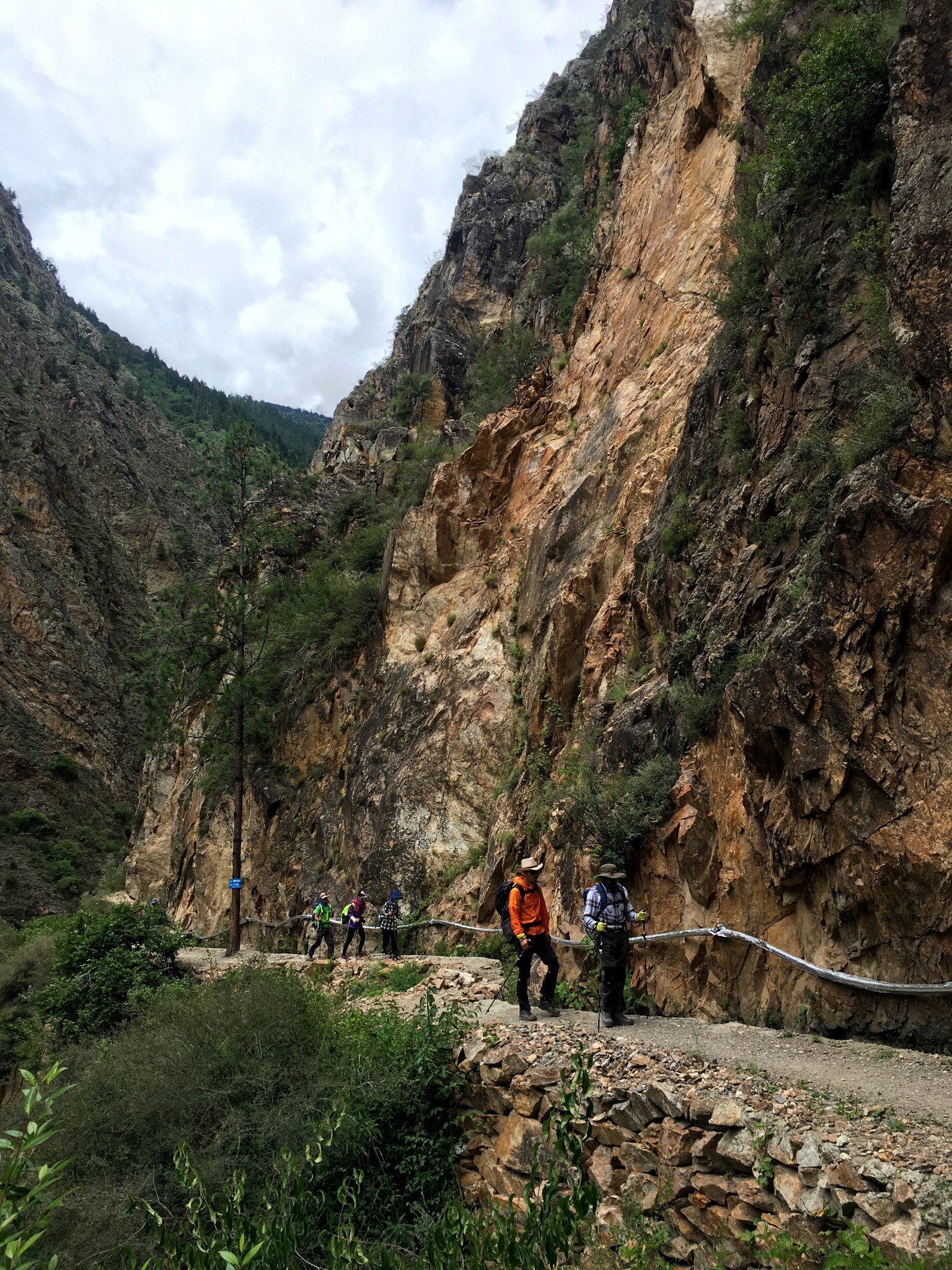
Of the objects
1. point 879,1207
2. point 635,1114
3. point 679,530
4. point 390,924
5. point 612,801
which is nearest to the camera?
point 879,1207

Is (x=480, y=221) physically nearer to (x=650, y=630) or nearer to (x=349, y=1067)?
(x=650, y=630)

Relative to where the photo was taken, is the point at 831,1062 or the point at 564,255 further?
the point at 564,255

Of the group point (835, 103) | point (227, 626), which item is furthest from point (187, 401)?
point (835, 103)

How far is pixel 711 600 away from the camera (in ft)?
29.0

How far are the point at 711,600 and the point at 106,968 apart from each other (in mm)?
11800

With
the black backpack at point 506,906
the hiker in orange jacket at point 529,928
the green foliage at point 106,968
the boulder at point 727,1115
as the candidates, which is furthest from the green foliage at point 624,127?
the boulder at point 727,1115

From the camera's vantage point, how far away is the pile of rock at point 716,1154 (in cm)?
379

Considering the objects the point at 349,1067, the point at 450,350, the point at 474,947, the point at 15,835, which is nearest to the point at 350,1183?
the point at 349,1067

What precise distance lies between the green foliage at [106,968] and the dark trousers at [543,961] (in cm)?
703

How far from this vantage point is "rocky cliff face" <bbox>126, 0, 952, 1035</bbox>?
20.0ft

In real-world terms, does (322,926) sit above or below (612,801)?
below

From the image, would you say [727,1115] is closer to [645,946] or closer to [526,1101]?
[526,1101]

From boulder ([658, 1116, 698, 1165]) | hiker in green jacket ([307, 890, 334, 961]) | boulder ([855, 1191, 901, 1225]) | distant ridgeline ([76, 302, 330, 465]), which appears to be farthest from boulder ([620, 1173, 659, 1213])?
distant ridgeline ([76, 302, 330, 465])

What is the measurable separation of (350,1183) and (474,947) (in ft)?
21.9
